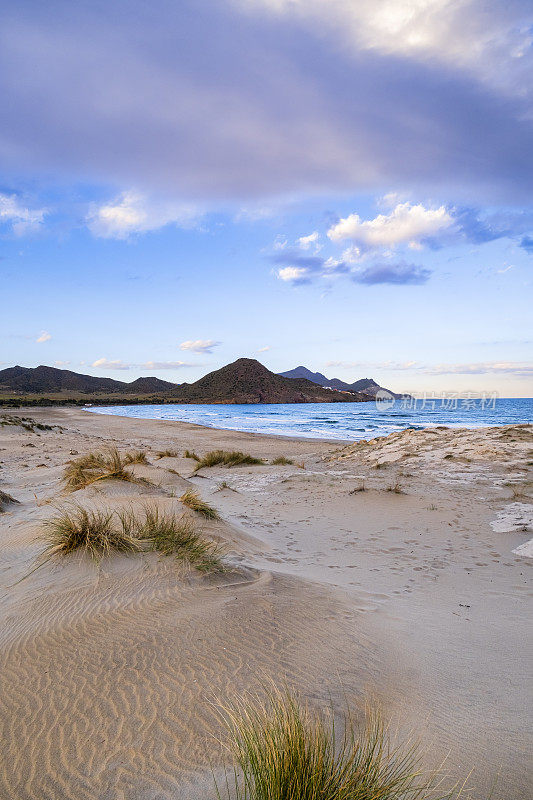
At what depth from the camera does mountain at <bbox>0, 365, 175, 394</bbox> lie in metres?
126

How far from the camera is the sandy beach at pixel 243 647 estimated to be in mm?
1918

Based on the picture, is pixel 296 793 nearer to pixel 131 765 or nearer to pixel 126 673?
pixel 131 765

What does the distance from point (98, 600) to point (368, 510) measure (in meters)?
5.85

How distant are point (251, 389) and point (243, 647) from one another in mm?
110025

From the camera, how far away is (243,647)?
9.07 feet

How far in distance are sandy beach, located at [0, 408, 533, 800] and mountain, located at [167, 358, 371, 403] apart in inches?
4084

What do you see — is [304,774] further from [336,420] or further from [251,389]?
[251,389]

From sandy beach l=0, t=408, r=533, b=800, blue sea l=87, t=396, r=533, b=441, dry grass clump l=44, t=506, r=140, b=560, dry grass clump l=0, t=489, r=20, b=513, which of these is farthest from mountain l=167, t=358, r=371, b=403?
dry grass clump l=44, t=506, r=140, b=560

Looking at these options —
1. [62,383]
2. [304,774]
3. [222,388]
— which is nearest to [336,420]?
[304,774]

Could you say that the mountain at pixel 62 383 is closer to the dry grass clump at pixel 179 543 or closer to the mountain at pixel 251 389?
the mountain at pixel 251 389

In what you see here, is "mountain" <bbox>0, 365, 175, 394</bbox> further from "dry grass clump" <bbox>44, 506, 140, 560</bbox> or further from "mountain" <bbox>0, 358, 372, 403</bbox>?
"dry grass clump" <bbox>44, 506, 140, 560</bbox>

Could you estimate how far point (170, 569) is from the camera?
389cm

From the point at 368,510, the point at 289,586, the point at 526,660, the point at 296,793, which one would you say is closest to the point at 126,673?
the point at 296,793

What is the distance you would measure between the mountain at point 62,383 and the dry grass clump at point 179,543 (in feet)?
424
